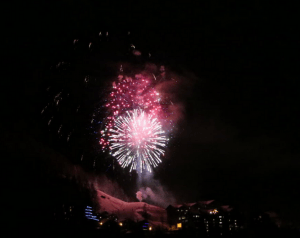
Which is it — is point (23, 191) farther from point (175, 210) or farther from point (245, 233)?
point (175, 210)

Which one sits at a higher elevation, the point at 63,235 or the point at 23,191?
the point at 23,191

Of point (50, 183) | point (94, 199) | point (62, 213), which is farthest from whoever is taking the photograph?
point (94, 199)

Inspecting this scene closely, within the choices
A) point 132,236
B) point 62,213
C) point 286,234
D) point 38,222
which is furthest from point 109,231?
point 62,213

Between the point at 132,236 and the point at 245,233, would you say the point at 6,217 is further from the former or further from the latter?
the point at 245,233

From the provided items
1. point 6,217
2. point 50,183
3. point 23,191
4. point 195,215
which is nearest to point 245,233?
point 6,217

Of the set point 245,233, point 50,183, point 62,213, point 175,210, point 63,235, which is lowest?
point 63,235

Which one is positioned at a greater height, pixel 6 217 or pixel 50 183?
pixel 50 183

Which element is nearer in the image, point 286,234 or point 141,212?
point 286,234

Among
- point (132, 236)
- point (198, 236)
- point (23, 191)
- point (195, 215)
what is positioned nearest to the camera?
point (132, 236)

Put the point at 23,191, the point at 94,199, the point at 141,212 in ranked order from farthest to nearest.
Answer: the point at 141,212, the point at 94,199, the point at 23,191
